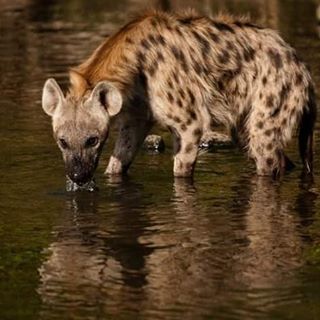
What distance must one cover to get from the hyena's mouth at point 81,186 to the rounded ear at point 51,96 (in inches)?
18.1

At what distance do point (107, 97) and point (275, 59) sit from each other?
1.41m

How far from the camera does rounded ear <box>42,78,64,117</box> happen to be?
892cm

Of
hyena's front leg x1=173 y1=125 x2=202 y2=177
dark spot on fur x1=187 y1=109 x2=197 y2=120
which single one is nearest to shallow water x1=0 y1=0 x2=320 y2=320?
hyena's front leg x1=173 y1=125 x2=202 y2=177

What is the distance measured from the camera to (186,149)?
952cm

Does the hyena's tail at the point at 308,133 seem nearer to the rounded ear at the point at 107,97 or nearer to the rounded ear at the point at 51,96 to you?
the rounded ear at the point at 107,97

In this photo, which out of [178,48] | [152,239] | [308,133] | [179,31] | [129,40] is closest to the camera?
[152,239]

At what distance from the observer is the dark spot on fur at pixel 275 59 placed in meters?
9.73

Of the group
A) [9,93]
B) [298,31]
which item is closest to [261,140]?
[9,93]

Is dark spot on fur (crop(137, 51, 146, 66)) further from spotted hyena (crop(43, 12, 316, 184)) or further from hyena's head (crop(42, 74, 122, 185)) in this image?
hyena's head (crop(42, 74, 122, 185))

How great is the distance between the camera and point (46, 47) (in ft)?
55.2

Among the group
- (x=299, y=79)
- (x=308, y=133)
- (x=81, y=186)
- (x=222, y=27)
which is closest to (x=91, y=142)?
(x=81, y=186)

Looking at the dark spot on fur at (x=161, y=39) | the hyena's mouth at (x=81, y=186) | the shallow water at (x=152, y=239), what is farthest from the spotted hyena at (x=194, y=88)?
the shallow water at (x=152, y=239)

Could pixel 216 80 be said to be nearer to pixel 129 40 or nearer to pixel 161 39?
pixel 161 39

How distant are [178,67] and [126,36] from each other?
1.33 feet
